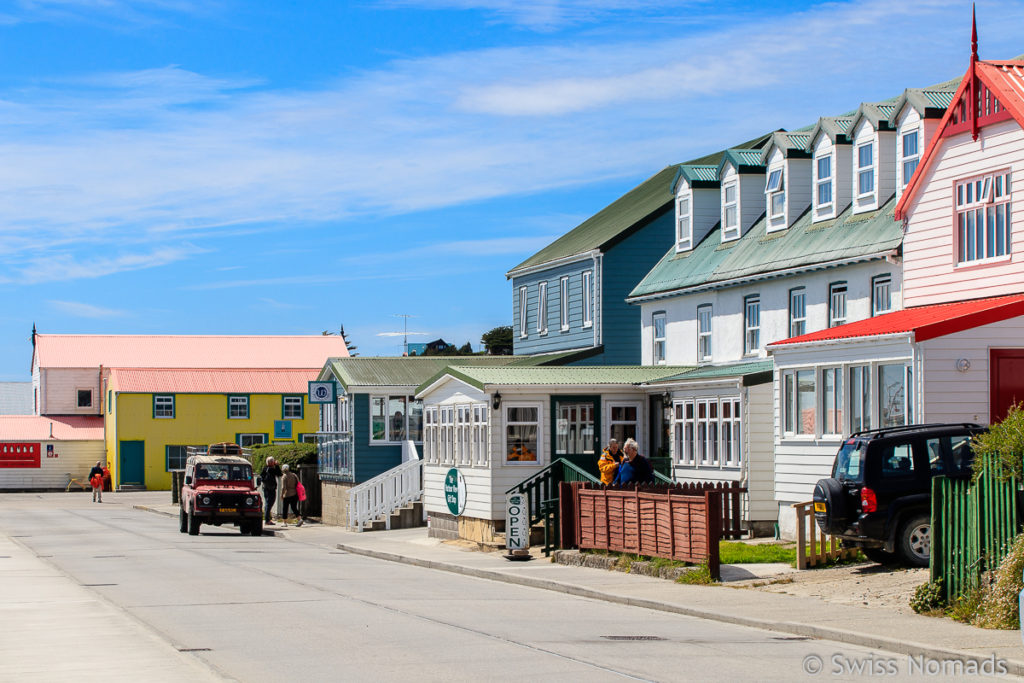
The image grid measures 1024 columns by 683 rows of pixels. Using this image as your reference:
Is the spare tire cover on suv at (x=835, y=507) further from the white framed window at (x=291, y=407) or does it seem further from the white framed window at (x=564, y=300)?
the white framed window at (x=291, y=407)

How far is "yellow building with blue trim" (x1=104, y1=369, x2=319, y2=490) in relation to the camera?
74062 mm

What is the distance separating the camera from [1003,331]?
20.5m

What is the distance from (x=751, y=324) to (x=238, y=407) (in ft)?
161

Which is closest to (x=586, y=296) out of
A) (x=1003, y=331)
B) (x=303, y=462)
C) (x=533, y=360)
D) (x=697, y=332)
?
(x=533, y=360)

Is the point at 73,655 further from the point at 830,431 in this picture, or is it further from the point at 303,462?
the point at 303,462

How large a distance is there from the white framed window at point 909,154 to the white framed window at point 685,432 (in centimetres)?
649

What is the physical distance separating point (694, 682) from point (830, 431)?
1261 cm

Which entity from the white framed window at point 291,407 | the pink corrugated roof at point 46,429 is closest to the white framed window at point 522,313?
the white framed window at point 291,407

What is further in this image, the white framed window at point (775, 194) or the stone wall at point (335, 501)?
the stone wall at point (335, 501)

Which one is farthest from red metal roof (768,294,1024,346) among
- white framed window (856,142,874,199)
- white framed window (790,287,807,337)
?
white framed window (790,287,807,337)

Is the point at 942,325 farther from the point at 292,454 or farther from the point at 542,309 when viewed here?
the point at 292,454

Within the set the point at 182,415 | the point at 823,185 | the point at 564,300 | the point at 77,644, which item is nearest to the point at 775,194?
the point at 823,185

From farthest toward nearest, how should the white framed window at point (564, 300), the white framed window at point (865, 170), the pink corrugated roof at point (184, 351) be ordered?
the pink corrugated roof at point (184, 351) → the white framed window at point (564, 300) → the white framed window at point (865, 170)

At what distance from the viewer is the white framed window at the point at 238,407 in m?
75.6
